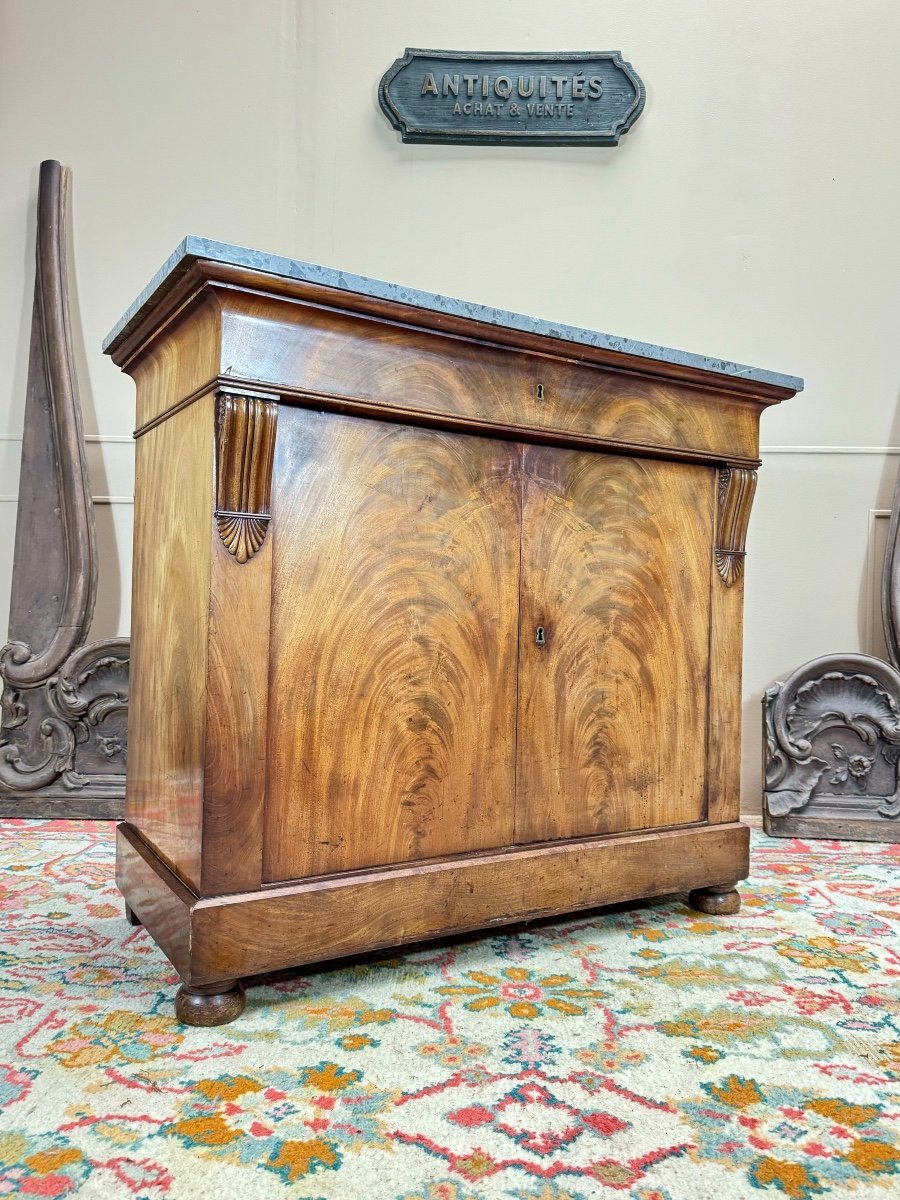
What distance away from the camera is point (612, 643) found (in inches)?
68.1

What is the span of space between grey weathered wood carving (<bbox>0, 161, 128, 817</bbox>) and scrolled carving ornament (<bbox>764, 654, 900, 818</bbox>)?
200 cm

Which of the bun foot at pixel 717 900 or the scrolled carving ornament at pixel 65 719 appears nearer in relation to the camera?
the bun foot at pixel 717 900

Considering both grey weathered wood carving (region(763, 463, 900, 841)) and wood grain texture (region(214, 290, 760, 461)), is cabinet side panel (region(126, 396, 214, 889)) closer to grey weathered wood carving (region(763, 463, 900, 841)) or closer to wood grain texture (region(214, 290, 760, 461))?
wood grain texture (region(214, 290, 760, 461))

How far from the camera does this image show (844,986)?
4.89 feet

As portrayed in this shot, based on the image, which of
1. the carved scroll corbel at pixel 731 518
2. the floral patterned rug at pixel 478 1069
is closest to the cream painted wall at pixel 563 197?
the carved scroll corbel at pixel 731 518

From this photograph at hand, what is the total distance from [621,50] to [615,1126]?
3149 millimetres

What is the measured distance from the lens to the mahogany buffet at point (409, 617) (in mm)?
1317

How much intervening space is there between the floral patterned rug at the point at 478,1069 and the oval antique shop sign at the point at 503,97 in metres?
2.52

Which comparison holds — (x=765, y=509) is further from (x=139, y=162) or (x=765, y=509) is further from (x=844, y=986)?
(x=139, y=162)

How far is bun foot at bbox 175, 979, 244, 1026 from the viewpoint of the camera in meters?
1.28

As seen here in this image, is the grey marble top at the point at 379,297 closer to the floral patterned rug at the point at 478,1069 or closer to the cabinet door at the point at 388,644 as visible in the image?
the cabinet door at the point at 388,644

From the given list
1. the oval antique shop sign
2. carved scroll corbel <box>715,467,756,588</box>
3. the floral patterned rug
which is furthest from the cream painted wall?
the floral patterned rug

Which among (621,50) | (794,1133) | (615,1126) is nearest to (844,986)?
(794,1133)

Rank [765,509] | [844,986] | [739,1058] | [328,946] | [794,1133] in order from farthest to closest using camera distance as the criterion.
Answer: [765,509] < [844,986] < [328,946] < [739,1058] < [794,1133]
